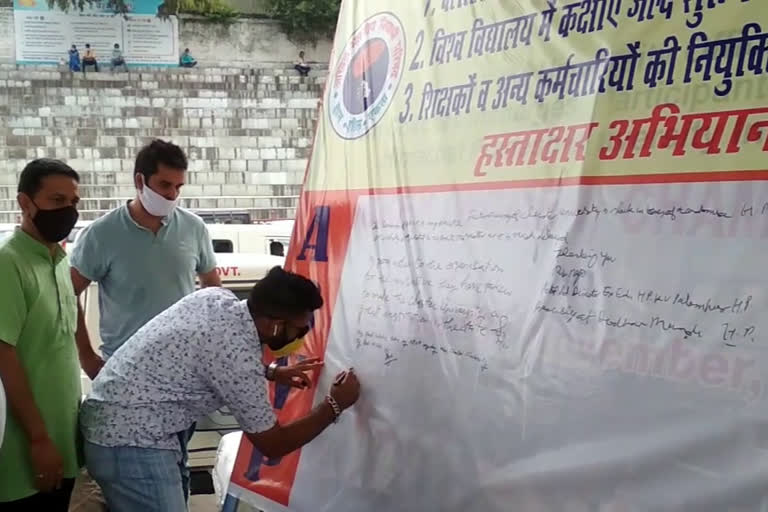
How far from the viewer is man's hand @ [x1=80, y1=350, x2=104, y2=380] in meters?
2.78

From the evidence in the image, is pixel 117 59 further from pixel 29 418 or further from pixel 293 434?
pixel 293 434

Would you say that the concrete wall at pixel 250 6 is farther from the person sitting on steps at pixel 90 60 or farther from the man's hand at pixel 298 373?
the man's hand at pixel 298 373

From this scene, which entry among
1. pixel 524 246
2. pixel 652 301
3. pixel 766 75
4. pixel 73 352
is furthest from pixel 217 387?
pixel 766 75

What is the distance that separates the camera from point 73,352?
7.54 ft

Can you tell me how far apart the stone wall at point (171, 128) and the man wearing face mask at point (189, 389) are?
11.3 m

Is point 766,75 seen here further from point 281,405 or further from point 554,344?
point 281,405

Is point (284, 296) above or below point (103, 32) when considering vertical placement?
below

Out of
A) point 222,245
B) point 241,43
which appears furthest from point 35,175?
point 241,43

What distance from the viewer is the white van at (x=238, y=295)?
3.84 m

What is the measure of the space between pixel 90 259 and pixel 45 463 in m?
0.89

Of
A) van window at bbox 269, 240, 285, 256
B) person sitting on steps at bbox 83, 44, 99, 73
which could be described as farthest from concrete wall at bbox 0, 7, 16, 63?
van window at bbox 269, 240, 285, 256

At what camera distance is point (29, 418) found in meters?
2.09

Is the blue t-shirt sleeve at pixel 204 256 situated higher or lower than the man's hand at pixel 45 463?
higher
